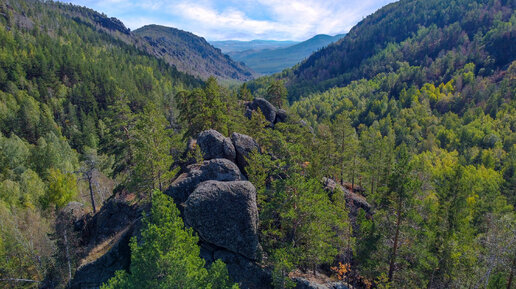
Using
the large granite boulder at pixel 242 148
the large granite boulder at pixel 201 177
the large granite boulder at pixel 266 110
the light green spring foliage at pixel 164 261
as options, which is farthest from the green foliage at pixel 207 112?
the light green spring foliage at pixel 164 261

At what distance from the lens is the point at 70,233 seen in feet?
103

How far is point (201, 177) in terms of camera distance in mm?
26172

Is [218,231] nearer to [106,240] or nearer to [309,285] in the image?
[309,285]

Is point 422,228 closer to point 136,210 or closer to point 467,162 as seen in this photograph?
point 136,210

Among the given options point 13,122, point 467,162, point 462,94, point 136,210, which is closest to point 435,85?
point 462,94

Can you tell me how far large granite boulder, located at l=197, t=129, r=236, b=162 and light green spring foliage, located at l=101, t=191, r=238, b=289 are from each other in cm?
1324

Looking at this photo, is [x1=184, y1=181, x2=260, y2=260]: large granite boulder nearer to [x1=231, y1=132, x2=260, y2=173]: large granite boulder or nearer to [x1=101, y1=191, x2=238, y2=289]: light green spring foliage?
[x1=101, y1=191, x2=238, y2=289]: light green spring foliage

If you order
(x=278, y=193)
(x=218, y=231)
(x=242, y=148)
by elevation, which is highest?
(x=242, y=148)

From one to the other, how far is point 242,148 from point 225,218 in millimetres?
11318

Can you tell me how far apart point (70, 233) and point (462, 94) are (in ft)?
579

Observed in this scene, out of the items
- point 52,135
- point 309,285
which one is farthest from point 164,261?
point 52,135

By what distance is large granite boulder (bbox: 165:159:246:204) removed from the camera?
83.0 feet

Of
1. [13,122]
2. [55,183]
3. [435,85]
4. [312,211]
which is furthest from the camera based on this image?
[435,85]

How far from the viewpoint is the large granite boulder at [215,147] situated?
102 feet
